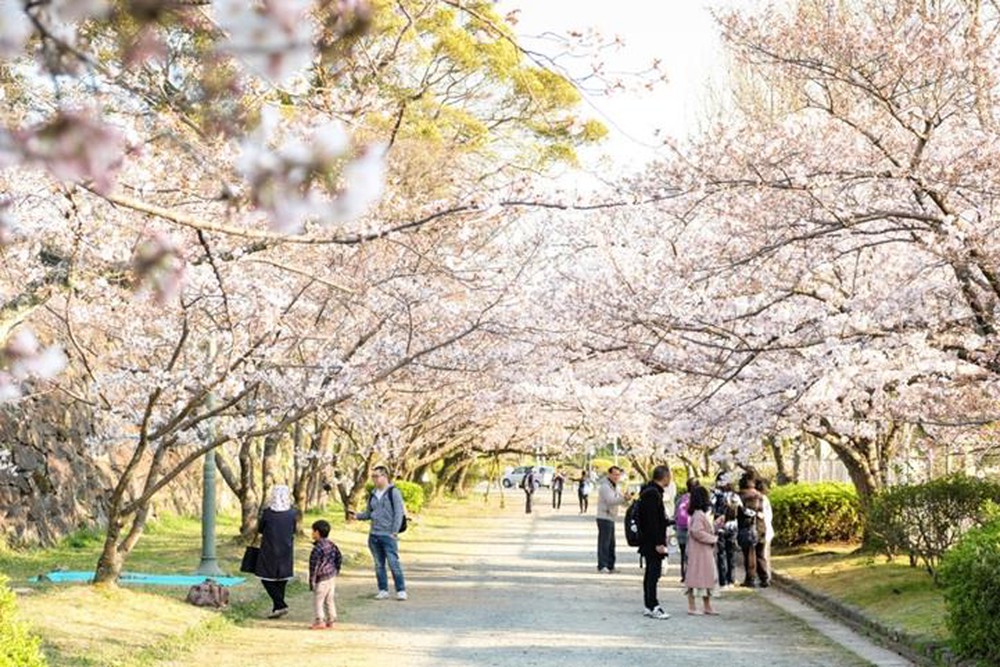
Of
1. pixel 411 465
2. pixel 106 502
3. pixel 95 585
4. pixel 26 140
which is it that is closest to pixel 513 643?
pixel 95 585

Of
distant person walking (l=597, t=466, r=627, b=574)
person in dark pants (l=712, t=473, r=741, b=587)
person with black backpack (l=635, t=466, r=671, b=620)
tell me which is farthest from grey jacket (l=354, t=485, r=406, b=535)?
distant person walking (l=597, t=466, r=627, b=574)

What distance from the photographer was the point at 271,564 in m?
14.9

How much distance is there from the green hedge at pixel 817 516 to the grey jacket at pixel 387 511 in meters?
8.38

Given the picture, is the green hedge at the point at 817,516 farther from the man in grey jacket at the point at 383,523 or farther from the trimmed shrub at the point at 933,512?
the man in grey jacket at the point at 383,523

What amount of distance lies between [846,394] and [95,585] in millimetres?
8234

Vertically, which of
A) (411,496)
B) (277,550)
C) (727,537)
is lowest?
(277,550)

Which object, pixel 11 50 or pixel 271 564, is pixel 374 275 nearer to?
pixel 271 564

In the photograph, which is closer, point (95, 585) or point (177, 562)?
point (95, 585)

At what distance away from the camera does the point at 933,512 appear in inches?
608

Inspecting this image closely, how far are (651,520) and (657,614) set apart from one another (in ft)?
3.63

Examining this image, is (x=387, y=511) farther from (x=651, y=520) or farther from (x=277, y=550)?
(x=651, y=520)

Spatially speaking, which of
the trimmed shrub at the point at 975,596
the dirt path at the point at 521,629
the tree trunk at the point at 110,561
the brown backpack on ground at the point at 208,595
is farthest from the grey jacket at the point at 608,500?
the trimmed shrub at the point at 975,596

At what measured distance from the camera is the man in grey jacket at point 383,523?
1728 cm

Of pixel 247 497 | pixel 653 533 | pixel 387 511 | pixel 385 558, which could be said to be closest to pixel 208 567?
pixel 385 558
